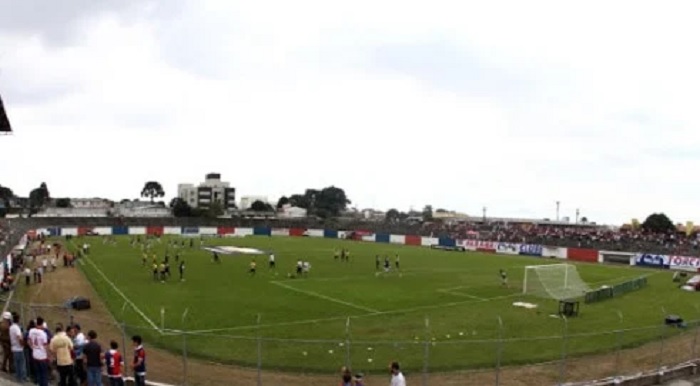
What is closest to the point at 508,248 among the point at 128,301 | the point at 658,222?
the point at 128,301

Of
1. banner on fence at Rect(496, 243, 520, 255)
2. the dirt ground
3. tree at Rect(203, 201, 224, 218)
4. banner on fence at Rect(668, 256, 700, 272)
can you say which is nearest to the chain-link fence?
the dirt ground

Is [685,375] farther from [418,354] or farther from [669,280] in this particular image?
[669,280]

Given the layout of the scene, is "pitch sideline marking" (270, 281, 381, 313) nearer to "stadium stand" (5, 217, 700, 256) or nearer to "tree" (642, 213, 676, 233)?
"stadium stand" (5, 217, 700, 256)

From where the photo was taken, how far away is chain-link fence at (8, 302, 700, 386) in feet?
69.1

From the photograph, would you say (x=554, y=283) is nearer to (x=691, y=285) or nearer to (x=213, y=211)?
(x=691, y=285)

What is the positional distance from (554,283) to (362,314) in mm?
16349

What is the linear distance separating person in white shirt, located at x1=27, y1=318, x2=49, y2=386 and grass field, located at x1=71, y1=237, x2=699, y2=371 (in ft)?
11.8

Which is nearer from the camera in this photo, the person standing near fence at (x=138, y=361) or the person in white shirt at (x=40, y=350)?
the person standing near fence at (x=138, y=361)

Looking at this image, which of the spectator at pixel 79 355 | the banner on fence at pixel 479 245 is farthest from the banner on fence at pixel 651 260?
the spectator at pixel 79 355

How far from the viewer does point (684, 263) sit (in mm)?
71062

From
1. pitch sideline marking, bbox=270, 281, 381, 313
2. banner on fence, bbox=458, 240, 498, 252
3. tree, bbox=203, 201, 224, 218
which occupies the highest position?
tree, bbox=203, 201, 224, 218

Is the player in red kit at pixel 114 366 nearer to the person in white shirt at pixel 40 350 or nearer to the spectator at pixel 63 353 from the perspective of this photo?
the spectator at pixel 63 353

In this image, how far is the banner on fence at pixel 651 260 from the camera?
72.9 m

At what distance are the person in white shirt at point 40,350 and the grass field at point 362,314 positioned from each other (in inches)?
142
